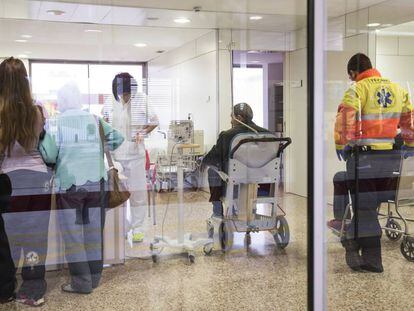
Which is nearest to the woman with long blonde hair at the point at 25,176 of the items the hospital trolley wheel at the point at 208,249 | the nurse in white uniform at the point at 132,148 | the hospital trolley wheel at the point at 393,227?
the nurse in white uniform at the point at 132,148

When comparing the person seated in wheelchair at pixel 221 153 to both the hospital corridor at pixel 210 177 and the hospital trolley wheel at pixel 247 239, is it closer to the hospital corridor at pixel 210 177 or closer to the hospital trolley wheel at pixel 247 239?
the hospital corridor at pixel 210 177

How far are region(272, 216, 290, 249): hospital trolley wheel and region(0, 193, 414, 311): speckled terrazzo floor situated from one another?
0.21 feet

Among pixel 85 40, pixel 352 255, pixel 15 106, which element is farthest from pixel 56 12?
pixel 352 255

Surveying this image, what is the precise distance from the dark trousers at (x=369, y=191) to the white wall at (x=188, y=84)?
2594 millimetres

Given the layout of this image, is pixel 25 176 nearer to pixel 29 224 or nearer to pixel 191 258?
pixel 29 224

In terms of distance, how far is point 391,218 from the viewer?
11.9ft

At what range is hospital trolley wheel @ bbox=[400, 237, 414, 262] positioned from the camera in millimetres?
3246

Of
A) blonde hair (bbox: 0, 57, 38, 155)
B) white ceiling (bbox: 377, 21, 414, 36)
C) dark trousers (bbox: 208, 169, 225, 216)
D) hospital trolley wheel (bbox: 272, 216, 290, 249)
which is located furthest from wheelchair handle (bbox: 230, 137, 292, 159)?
white ceiling (bbox: 377, 21, 414, 36)

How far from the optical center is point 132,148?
3914 mm

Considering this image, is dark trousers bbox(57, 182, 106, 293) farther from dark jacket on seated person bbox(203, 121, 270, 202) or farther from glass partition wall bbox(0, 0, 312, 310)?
dark jacket on seated person bbox(203, 121, 270, 202)

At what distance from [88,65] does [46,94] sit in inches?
48.8

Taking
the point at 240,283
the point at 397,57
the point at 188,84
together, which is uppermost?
the point at 397,57

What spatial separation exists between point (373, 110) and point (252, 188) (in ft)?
3.54

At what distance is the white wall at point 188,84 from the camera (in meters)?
5.72
